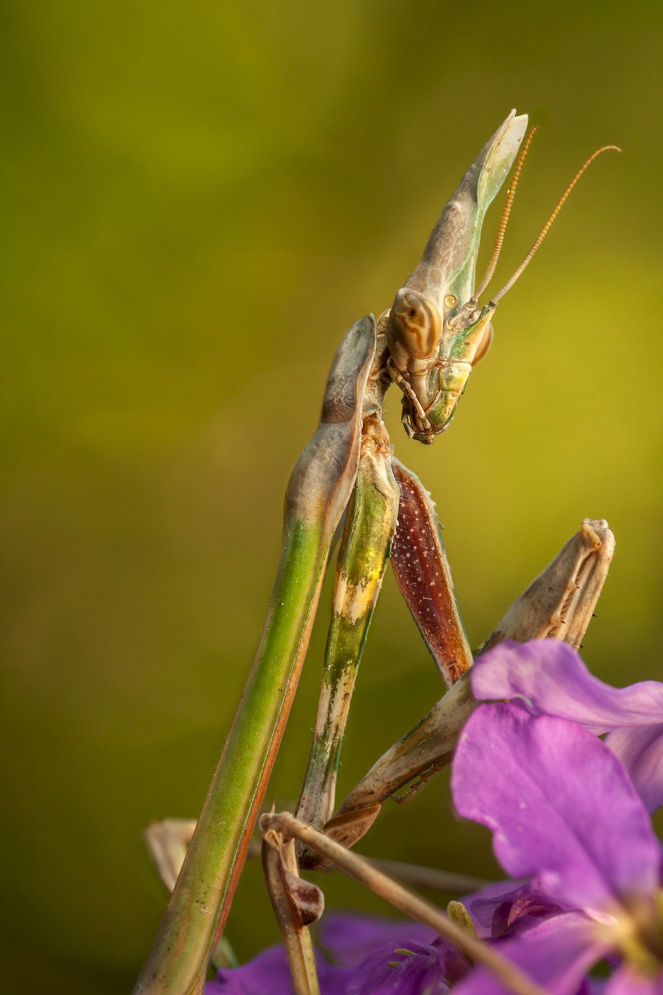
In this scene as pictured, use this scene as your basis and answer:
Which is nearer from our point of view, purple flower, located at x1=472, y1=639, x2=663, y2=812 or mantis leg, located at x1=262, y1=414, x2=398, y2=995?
purple flower, located at x1=472, y1=639, x2=663, y2=812

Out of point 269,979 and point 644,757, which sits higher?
point 644,757

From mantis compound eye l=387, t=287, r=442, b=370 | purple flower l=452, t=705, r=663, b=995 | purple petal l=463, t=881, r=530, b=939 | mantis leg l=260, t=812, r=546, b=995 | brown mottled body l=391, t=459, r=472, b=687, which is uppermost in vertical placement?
mantis compound eye l=387, t=287, r=442, b=370

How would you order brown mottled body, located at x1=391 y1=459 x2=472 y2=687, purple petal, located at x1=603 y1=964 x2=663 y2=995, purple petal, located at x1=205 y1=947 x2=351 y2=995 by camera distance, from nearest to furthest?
1. purple petal, located at x1=603 y1=964 x2=663 y2=995
2. purple petal, located at x1=205 y1=947 x2=351 y2=995
3. brown mottled body, located at x1=391 y1=459 x2=472 y2=687

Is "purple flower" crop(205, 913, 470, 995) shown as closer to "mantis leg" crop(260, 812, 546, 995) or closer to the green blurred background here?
"mantis leg" crop(260, 812, 546, 995)

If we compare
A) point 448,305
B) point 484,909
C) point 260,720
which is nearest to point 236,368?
point 448,305

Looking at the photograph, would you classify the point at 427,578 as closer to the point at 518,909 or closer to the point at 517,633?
the point at 517,633

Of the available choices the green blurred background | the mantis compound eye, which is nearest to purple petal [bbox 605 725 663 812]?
the mantis compound eye
